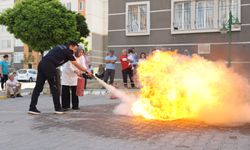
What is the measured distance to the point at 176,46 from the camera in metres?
22.9

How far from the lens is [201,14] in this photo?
22156 millimetres

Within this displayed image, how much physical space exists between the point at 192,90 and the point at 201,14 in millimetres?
14134

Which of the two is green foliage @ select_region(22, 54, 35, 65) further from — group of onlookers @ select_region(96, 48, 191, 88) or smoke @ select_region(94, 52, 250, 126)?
smoke @ select_region(94, 52, 250, 126)

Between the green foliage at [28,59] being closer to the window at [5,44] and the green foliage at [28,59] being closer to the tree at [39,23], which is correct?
the window at [5,44]

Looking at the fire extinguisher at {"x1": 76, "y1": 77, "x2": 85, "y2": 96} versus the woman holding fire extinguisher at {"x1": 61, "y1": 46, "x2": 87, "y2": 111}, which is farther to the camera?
the fire extinguisher at {"x1": 76, "y1": 77, "x2": 85, "y2": 96}

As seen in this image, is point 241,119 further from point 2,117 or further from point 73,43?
point 2,117

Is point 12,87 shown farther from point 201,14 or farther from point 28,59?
point 28,59

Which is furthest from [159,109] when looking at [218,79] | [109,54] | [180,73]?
[109,54]

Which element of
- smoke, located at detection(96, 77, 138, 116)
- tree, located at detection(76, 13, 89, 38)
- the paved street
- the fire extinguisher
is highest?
tree, located at detection(76, 13, 89, 38)

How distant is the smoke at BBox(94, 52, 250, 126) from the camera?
28.9ft

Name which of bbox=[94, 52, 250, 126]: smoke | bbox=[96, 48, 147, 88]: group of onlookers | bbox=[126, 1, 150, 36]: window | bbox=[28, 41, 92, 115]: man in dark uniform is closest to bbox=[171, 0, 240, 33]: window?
bbox=[126, 1, 150, 36]: window

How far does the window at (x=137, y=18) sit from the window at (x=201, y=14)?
1.71 m

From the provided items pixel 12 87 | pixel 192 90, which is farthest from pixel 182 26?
pixel 192 90

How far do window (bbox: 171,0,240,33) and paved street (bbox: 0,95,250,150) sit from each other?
13837 mm
